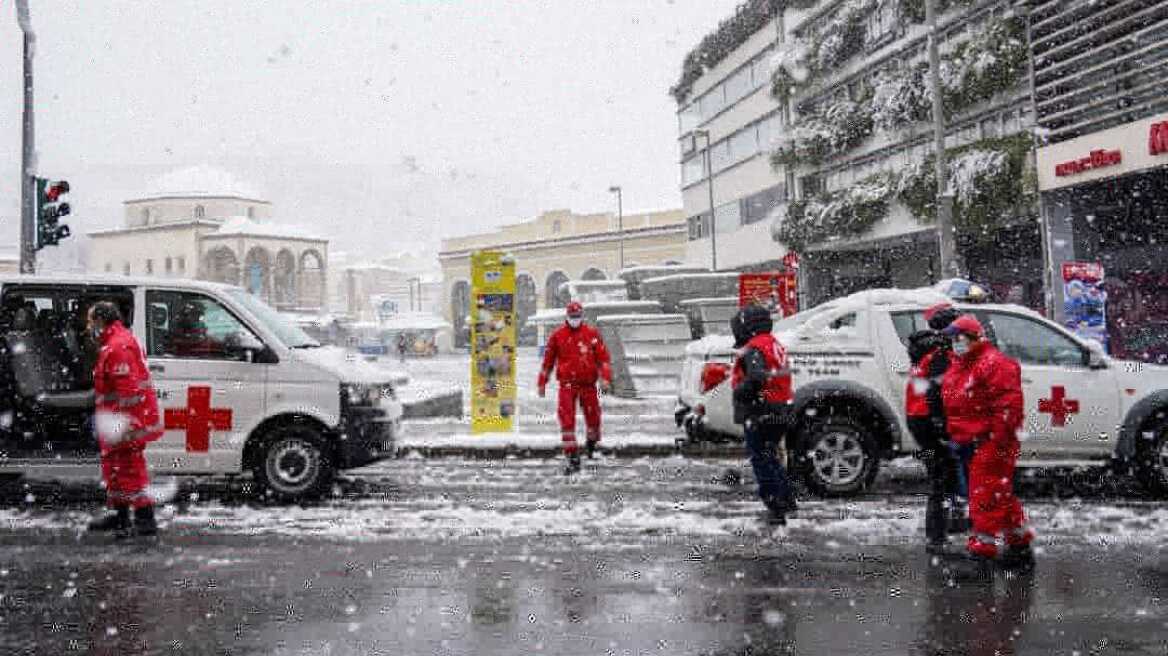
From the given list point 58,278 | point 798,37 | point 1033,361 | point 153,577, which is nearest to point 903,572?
point 1033,361

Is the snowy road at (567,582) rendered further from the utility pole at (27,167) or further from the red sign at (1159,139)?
the red sign at (1159,139)

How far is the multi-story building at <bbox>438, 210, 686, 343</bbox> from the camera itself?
71.4m

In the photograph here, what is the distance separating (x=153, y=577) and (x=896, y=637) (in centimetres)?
429

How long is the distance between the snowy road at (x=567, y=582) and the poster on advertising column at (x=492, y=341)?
5509mm

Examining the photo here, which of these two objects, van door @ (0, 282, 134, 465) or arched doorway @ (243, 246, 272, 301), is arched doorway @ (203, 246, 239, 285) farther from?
van door @ (0, 282, 134, 465)

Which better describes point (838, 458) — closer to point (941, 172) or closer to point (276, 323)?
point (276, 323)

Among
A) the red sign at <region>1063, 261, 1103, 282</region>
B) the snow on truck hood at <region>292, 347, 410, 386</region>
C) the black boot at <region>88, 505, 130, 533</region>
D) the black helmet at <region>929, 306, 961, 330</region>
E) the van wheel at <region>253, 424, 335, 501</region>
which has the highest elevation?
the red sign at <region>1063, 261, 1103, 282</region>

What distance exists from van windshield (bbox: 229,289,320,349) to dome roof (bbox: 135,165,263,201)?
84361 millimetres

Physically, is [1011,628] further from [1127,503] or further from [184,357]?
[184,357]

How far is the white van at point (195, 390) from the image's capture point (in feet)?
29.6

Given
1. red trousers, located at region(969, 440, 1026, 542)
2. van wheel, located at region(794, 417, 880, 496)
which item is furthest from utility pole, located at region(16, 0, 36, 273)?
red trousers, located at region(969, 440, 1026, 542)

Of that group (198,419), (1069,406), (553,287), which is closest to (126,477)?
(198,419)

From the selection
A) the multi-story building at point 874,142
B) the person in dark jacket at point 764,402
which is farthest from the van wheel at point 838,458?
the multi-story building at point 874,142

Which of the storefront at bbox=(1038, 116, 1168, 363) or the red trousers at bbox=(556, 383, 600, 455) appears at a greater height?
the storefront at bbox=(1038, 116, 1168, 363)
